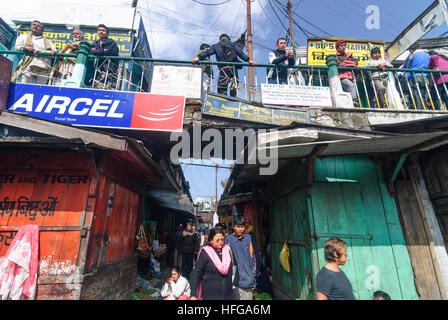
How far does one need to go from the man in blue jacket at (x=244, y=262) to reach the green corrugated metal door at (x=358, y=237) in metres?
1.26

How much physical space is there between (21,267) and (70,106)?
3.04m

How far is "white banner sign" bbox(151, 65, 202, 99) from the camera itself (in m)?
5.33

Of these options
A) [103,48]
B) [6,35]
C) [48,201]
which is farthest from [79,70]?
[6,35]

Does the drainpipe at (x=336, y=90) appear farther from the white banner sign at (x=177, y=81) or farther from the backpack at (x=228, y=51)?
the white banner sign at (x=177, y=81)

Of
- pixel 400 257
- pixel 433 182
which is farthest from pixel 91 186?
pixel 433 182

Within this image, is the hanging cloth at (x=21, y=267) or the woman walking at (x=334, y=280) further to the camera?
the hanging cloth at (x=21, y=267)

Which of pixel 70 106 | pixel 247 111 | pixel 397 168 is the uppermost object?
pixel 247 111

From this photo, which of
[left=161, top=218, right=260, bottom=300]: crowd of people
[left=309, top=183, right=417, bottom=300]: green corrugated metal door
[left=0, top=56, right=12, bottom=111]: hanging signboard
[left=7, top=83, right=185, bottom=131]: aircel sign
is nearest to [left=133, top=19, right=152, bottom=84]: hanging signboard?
[left=7, top=83, right=185, bottom=131]: aircel sign

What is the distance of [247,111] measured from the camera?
5301 mm

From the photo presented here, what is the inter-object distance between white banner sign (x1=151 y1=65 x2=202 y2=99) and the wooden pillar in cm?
537

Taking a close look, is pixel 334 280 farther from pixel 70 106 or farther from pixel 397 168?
pixel 70 106

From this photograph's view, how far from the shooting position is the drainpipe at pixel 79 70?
16.6 ft

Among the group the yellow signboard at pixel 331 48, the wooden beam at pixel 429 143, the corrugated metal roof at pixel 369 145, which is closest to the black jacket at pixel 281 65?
the yellow signboard at pixel 331 48
